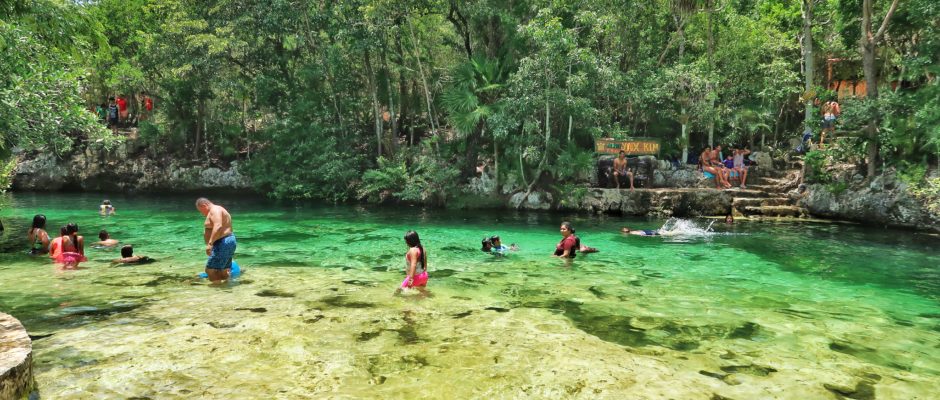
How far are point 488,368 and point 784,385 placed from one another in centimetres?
289

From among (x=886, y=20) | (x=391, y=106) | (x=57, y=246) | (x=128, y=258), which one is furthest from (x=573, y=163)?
(x=57, y=246)

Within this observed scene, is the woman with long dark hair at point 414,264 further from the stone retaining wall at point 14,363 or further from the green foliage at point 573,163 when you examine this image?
the green foliage at point 573,163

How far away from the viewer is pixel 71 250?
11164 millimetres

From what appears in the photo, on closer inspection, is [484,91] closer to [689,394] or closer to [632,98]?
[632,98]

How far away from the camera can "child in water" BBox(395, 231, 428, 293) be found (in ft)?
27.8

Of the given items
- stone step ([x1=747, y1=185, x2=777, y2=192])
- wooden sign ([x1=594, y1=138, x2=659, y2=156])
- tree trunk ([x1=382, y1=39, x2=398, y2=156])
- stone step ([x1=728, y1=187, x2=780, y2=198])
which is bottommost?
stone step ([x1=728, y1=187, x2=780, y2=198])

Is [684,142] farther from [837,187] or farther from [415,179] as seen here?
[415,179]

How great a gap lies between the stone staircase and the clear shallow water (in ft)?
17.4

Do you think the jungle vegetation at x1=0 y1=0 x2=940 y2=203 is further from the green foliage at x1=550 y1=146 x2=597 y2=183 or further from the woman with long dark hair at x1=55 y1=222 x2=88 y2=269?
the woman with long dark hair at x1=55 y1=222 x2=88 y2=269

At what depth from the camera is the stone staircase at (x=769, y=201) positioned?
19984mm

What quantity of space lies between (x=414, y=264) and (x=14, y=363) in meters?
5.28

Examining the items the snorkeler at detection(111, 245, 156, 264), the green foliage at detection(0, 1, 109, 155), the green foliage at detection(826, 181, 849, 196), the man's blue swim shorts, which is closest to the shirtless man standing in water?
the man's blue swim shorts

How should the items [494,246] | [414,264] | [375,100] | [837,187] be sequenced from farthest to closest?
[375,100]
[837,187]
[494,246]
[414,264]

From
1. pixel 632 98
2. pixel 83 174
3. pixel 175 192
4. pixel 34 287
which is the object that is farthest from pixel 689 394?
pixel 83 174
